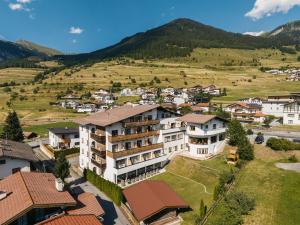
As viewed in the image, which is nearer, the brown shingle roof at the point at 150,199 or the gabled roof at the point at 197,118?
the brown shingle roof at the point at 150,199

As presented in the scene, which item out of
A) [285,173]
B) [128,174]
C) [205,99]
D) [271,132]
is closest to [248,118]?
[271,132]

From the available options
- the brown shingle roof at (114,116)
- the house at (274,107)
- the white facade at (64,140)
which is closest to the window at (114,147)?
the brown shingle roof at (114,116)

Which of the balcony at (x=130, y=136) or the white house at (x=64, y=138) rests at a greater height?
the balcony at (x=130, y=136)

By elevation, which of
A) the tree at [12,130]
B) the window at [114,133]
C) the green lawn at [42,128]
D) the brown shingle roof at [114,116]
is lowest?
the green lawn at [42,128]

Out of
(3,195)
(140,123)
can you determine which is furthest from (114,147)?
(3,195)

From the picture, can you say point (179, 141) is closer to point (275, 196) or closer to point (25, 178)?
point (275, 196)

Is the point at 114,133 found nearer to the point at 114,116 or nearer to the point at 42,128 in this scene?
the point at 114,116

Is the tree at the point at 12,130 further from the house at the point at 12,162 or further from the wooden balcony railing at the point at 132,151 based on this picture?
the wooden balcony railing at the point at 132,151
